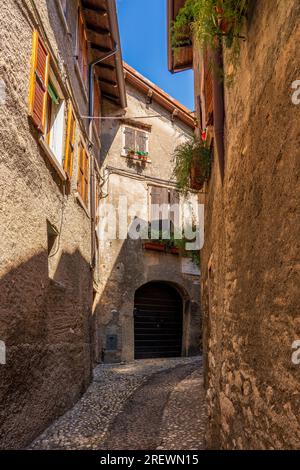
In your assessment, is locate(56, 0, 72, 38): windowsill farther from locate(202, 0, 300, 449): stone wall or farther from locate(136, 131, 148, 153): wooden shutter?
locate(136, 131, 148, 153): wooden shutter

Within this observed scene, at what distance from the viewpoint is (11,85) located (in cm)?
401

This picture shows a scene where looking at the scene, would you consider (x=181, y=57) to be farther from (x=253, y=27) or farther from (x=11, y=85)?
(x=253, y=27)

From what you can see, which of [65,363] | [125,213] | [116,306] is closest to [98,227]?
[125,213]

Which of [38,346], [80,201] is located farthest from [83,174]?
[38,346]

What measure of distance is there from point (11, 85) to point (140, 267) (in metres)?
8.86

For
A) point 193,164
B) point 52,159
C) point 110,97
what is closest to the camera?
point 52,159

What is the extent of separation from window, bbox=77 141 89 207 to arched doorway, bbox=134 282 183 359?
17.6ft

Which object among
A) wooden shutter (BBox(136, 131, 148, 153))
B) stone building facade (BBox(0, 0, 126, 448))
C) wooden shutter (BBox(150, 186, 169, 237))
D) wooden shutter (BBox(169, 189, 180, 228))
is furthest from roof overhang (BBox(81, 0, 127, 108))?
wooden shutter (BBox(169, 189, 180, 228))

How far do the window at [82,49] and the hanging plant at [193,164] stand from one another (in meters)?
3.95

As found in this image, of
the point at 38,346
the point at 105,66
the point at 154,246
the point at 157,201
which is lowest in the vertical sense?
the point at 38,346

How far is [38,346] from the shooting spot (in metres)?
4.59

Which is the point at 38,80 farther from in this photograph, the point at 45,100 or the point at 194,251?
the point at 194,251

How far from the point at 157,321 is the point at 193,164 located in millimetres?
8312

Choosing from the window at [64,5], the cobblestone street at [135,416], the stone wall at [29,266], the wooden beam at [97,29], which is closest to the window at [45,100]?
the stone wall at [29,266]
